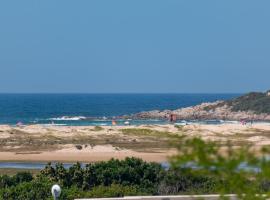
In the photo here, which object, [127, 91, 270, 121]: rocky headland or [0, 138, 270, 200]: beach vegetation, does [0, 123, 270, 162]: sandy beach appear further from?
[127, 91, 270, 121]: rocky headland

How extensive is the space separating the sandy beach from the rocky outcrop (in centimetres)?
3621

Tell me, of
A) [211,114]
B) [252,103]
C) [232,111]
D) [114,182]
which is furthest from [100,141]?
[252,103]

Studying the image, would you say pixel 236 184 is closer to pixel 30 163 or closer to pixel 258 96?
pixel 30 163

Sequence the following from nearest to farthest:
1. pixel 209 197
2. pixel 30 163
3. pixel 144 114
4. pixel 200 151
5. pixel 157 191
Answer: pixel 200 151 → pixel 209 197 → pixel 157 191 → pixel 30 163 → pixel 144 114

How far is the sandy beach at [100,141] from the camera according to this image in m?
55.8

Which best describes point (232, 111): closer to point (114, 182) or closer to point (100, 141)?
point (100, 141)

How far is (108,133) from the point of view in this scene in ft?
253

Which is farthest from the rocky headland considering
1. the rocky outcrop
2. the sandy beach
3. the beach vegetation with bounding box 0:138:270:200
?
the beach vegetation with bounding box 0:138:270:200

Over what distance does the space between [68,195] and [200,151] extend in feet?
42.8

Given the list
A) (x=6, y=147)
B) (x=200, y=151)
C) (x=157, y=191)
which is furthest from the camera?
(x=6, y=147)

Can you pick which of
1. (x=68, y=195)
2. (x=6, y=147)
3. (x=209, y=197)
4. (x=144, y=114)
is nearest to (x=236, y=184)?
(x=209, y=197)

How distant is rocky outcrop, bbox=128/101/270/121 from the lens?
123 m

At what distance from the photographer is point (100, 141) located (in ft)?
227

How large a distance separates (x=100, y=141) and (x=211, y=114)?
61.8 meters
